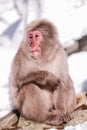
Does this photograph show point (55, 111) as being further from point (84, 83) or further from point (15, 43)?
point (15, 43)

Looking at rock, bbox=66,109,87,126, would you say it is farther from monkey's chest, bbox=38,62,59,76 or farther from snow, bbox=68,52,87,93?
snow, bbox=68,52,87,93

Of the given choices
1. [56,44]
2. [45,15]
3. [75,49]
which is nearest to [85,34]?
[75,49]

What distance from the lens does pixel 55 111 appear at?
5.49 meters

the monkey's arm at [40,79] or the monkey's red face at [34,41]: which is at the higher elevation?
the monkey's red face at [34,41]

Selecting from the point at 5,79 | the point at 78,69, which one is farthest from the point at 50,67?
the point at 78,69

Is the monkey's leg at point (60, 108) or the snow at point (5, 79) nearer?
the monkey's leg at point (60, 108)

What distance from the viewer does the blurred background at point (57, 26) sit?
6488 mm

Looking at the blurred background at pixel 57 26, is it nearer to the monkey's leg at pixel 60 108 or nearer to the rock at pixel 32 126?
the rock at pixel 32 126

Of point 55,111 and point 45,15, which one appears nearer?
point 55,111

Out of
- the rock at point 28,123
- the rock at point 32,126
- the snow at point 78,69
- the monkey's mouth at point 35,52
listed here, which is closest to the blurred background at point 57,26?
the snow at point 78,69

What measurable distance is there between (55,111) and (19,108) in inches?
16.5

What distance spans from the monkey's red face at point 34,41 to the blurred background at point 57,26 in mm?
951

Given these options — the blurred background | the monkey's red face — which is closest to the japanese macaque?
the monkey's red face

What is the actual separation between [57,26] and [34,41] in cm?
241
